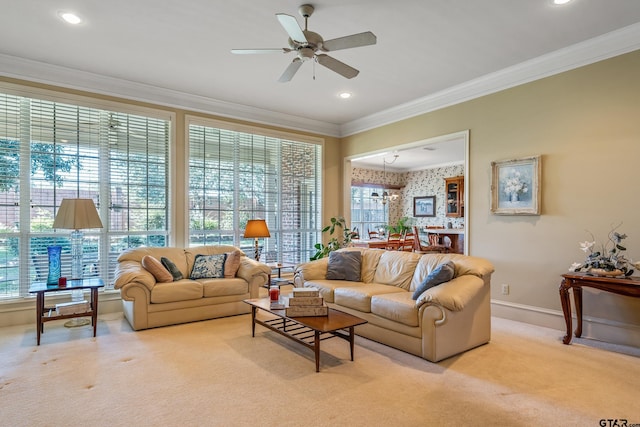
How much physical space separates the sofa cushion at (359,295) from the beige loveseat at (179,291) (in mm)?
1212

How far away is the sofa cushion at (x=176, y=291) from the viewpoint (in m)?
3.92

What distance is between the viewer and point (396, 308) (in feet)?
10.5

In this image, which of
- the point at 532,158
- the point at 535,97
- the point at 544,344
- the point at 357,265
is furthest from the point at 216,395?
the point at 535,97

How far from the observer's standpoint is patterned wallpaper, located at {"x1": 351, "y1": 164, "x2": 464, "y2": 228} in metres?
10.5

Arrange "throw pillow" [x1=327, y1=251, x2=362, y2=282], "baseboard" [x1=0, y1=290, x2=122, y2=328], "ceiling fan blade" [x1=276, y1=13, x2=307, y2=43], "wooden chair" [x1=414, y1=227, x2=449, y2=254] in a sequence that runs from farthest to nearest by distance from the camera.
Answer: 1. "wooden chair" [x1=414, y1=227, x2=449, y2=254]
2. "throw pillow" [x1=327, y1=251, x2=362, y2=282]
3. "baseboard" [x1=0, y1=290, x2=122, y2=328]
4. "ceiling fan blade" [x1=276, y1=13, x2=307, y2=43]

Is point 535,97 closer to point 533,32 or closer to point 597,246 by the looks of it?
point 533,32

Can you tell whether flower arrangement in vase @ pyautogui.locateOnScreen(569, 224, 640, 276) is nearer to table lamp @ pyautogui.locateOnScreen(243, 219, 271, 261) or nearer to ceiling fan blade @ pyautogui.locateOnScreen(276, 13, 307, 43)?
ceiling fan blade @ pyautogui.locateOnScreen(276, 13, 307, 43)

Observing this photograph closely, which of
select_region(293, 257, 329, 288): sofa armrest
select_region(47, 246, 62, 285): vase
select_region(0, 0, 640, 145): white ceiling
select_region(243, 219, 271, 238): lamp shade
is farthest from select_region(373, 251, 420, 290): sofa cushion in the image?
select_region(47, 246, 62, 285): vase

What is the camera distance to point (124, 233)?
477cm

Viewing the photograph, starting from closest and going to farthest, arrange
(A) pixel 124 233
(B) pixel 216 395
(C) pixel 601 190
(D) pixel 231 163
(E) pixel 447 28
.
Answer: (B) pixel 216 395 → (E) pixel 447 28 → (C) pixel 601 190 → (A) pixel 124 233 → (D) pixel 231 163

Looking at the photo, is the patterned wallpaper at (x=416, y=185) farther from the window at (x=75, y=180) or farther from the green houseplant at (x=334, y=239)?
the window at (x=75, y=180)

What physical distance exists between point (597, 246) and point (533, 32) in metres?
2.20

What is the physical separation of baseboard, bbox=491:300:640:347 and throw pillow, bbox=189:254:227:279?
349 cm

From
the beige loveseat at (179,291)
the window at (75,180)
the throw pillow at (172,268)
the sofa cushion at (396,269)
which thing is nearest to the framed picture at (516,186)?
the sofa cushion at (396,269)
